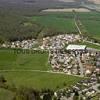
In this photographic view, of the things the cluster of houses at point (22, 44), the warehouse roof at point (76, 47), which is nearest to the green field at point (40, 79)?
the warehouse roof at point (76, 47)

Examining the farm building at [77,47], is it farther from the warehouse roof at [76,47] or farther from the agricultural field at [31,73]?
the agricultural field at [31,73]

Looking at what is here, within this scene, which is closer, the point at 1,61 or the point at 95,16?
the point at 1,61

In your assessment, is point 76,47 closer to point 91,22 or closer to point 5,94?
point 91,22

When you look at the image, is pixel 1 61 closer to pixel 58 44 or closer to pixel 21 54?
pixel 21 54

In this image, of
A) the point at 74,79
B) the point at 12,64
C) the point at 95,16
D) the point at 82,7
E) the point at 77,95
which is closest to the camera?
the point at 77,95

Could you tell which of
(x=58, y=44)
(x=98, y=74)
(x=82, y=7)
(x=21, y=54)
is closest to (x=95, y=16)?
(x=82, y=7)

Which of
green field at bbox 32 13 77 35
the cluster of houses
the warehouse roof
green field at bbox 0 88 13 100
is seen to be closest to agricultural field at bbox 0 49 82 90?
green field at bbox 0 88 13 100
